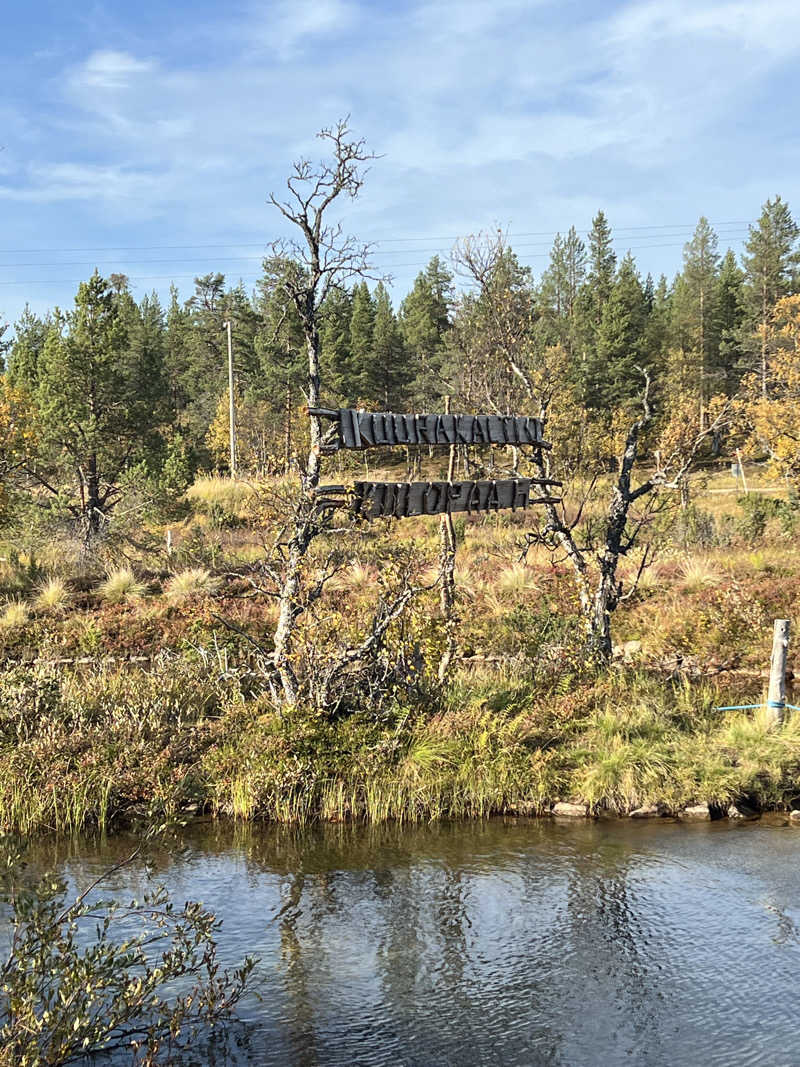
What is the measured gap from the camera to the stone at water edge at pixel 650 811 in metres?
10.3

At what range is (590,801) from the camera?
10.3m

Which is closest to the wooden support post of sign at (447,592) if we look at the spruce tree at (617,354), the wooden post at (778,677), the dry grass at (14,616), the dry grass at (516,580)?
the wooden post at (778,677)

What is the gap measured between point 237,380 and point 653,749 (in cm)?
5356

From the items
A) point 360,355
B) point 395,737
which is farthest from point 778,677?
point 360,355

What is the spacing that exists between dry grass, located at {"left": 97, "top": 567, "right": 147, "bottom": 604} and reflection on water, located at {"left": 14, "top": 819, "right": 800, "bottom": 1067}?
36.5 feet

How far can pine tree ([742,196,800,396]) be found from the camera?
6131 centimetres

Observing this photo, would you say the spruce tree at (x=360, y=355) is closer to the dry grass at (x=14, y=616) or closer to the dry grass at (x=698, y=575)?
the dry grass at (x=698, y=575)

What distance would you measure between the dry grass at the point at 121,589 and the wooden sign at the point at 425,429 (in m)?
10.5

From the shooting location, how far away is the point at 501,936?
7477mm

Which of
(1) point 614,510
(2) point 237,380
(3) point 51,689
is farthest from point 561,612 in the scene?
(2) point 237,380

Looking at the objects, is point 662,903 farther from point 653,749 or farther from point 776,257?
point 776,257

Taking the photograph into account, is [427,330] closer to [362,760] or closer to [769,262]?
[769,262]

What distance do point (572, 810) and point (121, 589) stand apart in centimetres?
1297

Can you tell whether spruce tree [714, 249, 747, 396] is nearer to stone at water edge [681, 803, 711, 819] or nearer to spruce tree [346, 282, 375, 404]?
spruce tree [346, 282, 375, 404]
